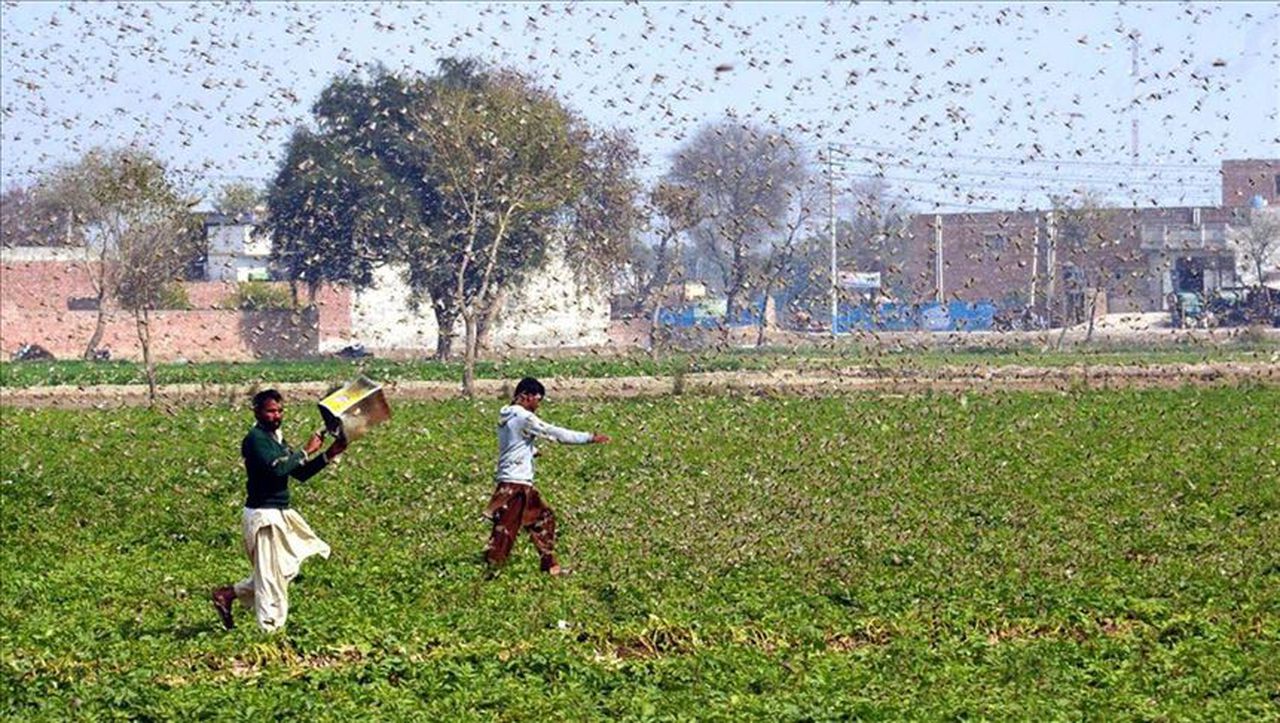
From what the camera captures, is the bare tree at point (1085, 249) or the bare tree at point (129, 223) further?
the bare tree at point (1085, 249)

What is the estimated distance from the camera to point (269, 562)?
14.6 m

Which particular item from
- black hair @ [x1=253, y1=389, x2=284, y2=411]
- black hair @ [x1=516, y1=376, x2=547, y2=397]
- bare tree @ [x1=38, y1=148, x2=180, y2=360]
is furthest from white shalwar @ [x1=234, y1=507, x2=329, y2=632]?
bare tree @ [x1=38, y1=148, x2=180, y2=360]

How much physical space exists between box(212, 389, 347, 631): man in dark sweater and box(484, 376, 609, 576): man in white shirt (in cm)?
265

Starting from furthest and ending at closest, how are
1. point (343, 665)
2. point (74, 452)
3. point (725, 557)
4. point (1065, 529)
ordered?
point (74, 452), point (1065, 529), point (725, 557), point (343, 665)

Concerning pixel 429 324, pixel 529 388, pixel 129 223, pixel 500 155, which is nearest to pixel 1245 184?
pixel 429 324

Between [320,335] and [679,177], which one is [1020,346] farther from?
[320,335]

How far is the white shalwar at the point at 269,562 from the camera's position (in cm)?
1459

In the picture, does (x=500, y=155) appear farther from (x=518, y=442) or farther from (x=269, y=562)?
(x=269, y=562)

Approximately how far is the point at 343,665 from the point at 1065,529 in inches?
339

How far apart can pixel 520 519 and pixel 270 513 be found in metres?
2.96

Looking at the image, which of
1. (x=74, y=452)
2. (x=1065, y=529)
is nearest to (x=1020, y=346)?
(x=74, y=452)

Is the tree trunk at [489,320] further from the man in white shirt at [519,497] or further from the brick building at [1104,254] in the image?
the man in white shirt at [519,497]

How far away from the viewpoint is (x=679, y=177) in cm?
7319

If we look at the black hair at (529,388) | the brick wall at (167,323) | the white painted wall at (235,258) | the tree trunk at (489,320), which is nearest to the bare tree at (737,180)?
the tree trunk at (489,320)
